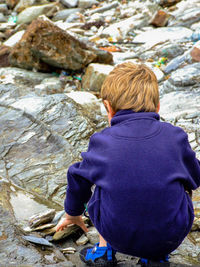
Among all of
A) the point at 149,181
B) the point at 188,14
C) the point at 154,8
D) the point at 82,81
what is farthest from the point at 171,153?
the point at 154,8

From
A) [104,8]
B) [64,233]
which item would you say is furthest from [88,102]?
[104,8]

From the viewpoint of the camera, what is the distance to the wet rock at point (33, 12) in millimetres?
13875

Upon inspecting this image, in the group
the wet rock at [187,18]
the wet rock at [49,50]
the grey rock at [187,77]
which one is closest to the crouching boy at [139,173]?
the grey rock at [187,77]

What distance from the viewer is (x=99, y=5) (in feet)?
49.4

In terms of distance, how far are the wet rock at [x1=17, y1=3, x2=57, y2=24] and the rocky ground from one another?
15.6 feet

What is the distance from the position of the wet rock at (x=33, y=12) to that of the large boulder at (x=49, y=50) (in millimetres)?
8117

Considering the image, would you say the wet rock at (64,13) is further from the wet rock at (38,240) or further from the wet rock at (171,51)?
the wet rock at (38,240)

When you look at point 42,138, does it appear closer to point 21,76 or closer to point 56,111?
point 56,111

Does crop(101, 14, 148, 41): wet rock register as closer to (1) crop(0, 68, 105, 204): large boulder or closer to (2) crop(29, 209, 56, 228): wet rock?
(1) crop(0, 68, 105, 204): large boulder

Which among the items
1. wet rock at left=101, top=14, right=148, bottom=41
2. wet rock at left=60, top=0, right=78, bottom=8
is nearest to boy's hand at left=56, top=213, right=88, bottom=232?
wet rock at left=101, top=14, right=148, bottom=41

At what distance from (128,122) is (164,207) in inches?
16.8

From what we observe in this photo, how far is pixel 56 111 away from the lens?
405 cm

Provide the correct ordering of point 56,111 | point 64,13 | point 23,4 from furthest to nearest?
point 23,4 → point 64,13 → point 56,111

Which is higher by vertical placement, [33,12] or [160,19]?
[33,12]
